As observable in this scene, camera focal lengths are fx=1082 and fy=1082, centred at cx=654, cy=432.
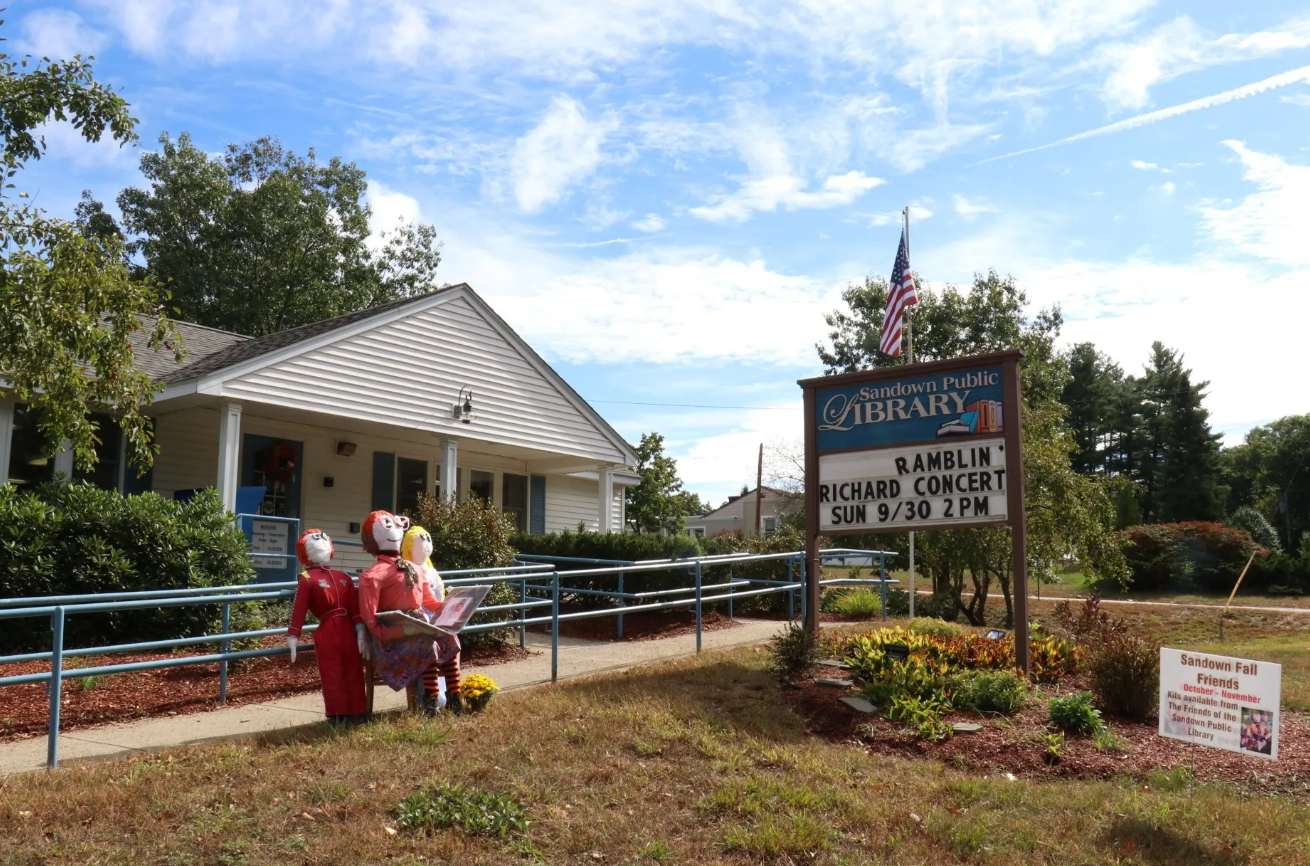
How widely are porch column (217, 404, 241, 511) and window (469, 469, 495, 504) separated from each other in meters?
6.09

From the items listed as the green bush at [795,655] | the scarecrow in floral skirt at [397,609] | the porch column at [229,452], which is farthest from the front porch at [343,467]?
the scarecrow in floral skirt at [397,609]

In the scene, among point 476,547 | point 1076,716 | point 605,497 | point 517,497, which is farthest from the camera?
point 517,497

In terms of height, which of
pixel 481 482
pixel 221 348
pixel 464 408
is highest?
pixel 221 348

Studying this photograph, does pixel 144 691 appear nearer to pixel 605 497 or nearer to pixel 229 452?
pixel 229 452

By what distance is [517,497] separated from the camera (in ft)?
67.5

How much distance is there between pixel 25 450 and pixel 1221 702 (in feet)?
44.6

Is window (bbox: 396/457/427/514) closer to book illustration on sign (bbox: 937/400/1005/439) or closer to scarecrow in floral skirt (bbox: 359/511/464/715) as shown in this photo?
book illustration on sign (bbox: 937/400/1005/439)

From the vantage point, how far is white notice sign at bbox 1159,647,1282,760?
241 inches

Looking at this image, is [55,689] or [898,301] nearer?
[55,689]

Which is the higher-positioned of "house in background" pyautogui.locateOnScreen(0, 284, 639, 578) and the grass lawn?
"house in background" pyautogui.locateOnScreen(0, 284, 639, 578)

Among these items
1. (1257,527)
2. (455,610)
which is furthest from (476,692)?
(1257,527)

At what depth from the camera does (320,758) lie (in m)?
6.00

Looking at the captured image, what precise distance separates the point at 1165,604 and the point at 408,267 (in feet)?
80.8

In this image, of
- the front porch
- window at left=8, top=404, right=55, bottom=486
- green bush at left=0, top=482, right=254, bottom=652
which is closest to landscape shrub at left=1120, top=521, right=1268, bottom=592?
the front porch
